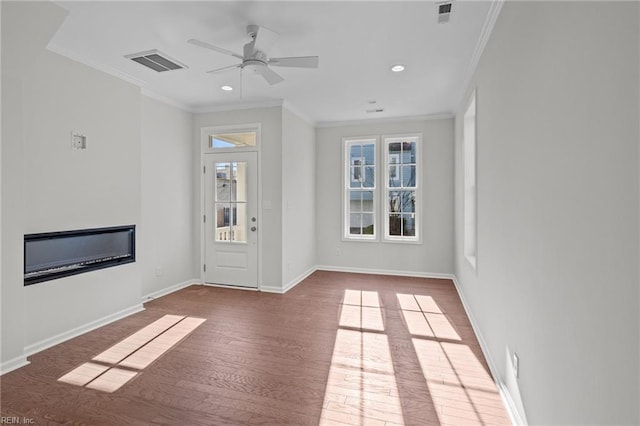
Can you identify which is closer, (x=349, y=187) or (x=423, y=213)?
(x=423, y=213)

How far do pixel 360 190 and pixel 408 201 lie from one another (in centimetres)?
89

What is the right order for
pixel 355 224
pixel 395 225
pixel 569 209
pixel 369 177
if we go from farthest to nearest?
pixel 355 224 → pixel 369 177 → pixel 395 225 → pixel 569 209

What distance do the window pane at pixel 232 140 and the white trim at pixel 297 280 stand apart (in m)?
2.20

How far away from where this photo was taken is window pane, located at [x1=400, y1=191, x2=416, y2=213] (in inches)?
230

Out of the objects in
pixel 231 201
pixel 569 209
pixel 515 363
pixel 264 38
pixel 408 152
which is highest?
pixel 264 38

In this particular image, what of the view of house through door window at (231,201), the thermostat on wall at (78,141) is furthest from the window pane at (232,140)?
the thermostat on wall at (78,141)

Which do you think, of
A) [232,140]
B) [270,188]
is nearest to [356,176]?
[270,188]

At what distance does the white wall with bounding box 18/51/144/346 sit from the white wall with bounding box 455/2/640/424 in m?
3.66

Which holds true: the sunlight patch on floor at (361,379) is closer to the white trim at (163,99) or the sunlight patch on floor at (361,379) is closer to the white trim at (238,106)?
the white trim at (238,106)

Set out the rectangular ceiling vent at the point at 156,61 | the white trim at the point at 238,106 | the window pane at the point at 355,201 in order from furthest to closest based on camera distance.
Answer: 1. the window pane at the point at 355,201
2. the white trim at the point at 238,106
3. the rectangular ceiling vent at the point at 156,61

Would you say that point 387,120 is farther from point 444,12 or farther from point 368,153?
point 444,12

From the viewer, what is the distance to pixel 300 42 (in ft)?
9.75

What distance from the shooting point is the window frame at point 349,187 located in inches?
236

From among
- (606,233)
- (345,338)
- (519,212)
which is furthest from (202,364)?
(606,233)
